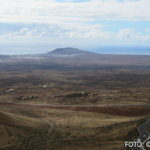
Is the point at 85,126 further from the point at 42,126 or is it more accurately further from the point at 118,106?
the point at 118,106

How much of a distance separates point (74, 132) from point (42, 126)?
855 cm

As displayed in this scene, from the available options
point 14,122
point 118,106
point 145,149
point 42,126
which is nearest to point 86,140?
point 145,149

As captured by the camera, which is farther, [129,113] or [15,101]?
[15,101]

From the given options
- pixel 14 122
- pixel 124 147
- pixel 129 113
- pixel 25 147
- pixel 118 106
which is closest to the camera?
pixel 124 147

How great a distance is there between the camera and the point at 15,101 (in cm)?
7362

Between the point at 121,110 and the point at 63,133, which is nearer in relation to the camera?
the point at 63,133

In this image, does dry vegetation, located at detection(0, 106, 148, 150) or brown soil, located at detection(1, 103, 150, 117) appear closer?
dry vegetation, located at detection(0, 106, 148, 150)

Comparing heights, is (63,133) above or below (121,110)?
above

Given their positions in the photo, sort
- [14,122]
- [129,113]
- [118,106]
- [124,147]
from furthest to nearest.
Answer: [118,106]
[129,113]
[14,122]
[124,147]

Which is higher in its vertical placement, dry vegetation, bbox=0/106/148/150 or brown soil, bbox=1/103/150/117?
dry vegetation, bbox=0/106/148/150

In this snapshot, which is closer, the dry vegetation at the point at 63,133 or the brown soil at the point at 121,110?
the dry vegetation at the point at 63,133

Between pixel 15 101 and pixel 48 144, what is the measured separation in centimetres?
4469

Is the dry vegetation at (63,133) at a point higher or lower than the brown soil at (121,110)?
higher

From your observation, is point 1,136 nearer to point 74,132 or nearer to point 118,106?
point 74,132
